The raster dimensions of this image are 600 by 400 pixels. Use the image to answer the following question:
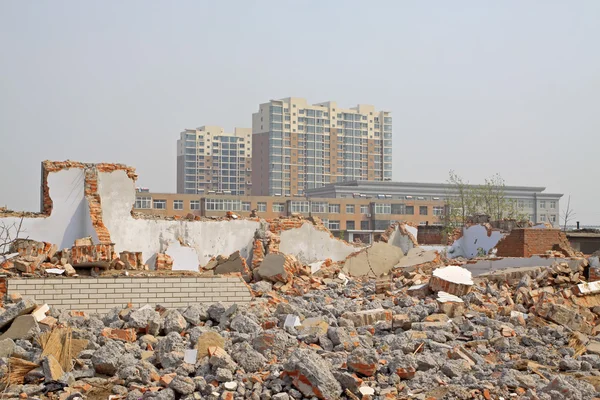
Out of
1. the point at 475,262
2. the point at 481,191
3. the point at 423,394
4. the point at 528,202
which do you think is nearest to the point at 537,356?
the point at 423,394

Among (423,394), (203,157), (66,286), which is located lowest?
(423,394)

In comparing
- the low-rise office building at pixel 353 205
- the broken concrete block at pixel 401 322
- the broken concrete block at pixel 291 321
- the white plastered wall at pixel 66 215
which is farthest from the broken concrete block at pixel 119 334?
the low-rise office building at pixel 353 205

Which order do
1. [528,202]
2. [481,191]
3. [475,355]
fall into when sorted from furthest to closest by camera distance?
[528,202] < [481,191] < [475,355]

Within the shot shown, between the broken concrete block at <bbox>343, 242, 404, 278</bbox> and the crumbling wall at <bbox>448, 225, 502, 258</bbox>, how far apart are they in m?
5.32

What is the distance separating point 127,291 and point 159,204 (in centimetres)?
6499

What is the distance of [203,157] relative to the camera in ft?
440

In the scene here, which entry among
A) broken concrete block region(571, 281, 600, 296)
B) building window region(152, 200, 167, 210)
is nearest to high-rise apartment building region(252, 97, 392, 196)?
building window region(152, 200, 167, 210)

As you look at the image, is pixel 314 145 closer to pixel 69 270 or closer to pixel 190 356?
pixel 69 270

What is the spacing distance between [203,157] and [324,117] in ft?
75.3

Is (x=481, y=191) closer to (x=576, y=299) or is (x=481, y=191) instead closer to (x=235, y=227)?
(x=235, y=227)

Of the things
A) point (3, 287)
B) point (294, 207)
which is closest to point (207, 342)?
point (3, 287)

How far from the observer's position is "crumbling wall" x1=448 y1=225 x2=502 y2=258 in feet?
80.8

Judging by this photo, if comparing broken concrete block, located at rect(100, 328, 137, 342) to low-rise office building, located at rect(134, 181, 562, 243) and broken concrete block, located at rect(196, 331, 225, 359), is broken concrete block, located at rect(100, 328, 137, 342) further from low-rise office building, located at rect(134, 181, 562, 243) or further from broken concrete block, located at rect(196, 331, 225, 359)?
low-rise office building, located at rect(134, 181, 562, 243)

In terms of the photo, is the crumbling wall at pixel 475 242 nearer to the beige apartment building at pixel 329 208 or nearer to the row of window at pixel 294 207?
the row of window at pixel 294 207
